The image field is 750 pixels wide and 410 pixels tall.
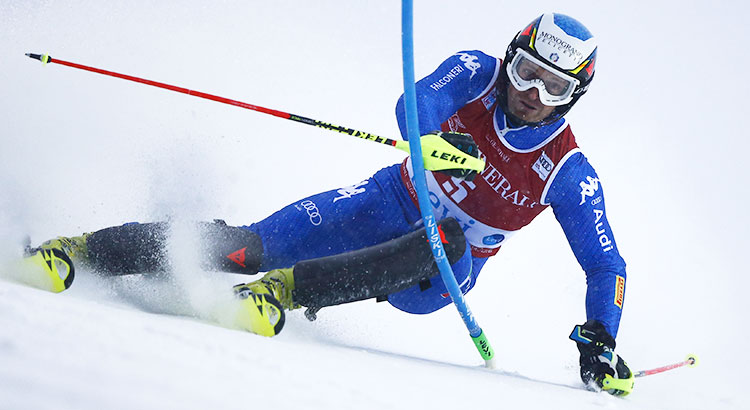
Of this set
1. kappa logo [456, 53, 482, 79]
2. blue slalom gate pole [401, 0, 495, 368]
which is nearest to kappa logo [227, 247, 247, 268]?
blue slalom gate pole [401, 0, 495, 368]

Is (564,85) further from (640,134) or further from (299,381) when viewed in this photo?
(640,134)

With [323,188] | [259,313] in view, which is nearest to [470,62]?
[259,313]

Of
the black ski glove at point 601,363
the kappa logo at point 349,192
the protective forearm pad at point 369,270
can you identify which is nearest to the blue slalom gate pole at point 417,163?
the protective forearm pad at point 369,270

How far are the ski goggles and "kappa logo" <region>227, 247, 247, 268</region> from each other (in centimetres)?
121

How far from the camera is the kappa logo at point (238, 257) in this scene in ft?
8.07

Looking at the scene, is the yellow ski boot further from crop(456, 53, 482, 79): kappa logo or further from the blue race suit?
crop(456, 53, 482, 79): kappa logo

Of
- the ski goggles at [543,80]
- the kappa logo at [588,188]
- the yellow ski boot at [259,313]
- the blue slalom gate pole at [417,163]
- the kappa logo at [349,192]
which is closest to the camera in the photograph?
the yellow ski boot at [259,313]

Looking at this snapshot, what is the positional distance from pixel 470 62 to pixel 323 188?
7.78ft

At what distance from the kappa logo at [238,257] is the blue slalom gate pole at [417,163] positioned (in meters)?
0.66

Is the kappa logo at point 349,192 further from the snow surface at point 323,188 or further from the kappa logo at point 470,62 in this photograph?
the kappa logo at point 470,62

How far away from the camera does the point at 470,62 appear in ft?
9.29

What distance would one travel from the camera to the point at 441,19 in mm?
5934

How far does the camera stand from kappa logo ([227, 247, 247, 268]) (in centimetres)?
246

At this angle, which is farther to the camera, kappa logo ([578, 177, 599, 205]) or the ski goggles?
kappa logo ([578, 177, 599, 205])
